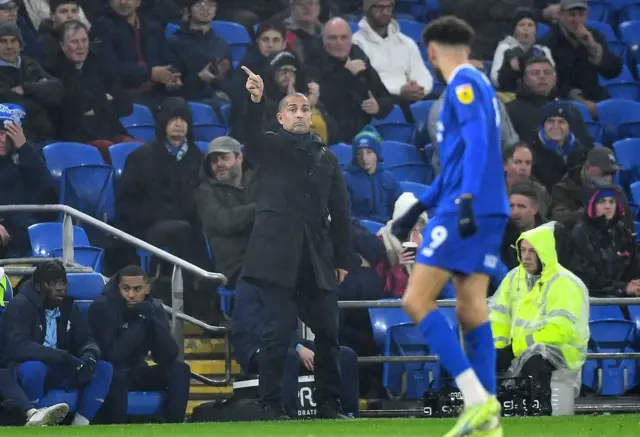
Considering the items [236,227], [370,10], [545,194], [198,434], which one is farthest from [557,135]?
[198,434]

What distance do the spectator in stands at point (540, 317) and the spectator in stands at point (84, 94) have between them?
3.90 meters

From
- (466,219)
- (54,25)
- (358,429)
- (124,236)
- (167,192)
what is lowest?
(358,429)

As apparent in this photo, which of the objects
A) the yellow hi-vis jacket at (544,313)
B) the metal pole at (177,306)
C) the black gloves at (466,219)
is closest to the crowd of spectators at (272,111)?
the metal pole at (177,306)

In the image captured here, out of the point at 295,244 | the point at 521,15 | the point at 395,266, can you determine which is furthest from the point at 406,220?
the point at 521,15

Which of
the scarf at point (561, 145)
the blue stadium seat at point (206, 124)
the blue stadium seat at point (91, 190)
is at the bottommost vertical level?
the blue stadium seat at point (91, 190)

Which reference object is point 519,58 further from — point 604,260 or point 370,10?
point 604,260

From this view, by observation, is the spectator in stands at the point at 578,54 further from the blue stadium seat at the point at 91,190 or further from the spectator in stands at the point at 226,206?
the blue stadium seat at the point at 91,190

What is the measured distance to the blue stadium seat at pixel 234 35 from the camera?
54.5ft

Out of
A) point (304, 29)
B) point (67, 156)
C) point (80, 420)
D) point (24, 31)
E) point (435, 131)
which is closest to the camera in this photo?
point (80, 420)

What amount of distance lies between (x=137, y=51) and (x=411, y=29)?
4039 millimetres

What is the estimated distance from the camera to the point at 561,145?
15.3 meters

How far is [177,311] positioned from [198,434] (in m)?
3.07

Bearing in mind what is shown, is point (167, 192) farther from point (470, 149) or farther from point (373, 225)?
point (470, 149)

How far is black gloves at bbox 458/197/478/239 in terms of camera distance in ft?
23.2
